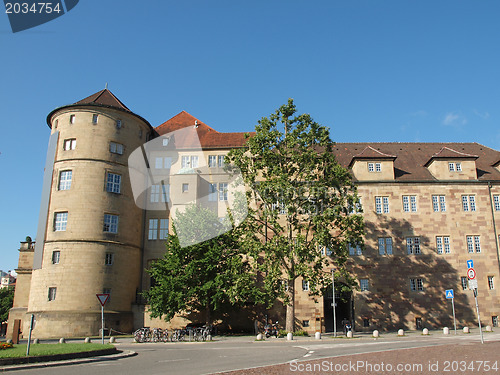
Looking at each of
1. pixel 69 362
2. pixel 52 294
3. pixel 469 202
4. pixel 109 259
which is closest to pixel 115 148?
pixel 109 259

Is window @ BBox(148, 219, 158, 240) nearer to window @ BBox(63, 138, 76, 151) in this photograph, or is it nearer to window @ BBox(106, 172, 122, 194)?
window @ BBox(106, 172, 122, 194)

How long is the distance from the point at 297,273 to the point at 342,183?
7650 millimetres

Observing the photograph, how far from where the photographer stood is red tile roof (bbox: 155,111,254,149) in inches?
1843

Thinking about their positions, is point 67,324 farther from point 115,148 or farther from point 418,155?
point 418,155

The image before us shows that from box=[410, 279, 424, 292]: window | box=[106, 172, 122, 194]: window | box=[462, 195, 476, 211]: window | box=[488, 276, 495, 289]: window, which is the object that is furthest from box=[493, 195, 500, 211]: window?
box=[106, 172, 122, 194]: window

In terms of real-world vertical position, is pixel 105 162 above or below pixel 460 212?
above

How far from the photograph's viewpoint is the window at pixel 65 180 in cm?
3975

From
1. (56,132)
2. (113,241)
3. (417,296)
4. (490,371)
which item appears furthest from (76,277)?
(490,371)

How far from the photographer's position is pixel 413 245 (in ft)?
131

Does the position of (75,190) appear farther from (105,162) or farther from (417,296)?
(417,296)

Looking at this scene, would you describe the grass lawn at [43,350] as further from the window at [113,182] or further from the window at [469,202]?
the window at [469,202]

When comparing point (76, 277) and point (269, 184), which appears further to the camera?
point (76, 277)

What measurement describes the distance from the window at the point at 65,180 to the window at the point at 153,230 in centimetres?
857

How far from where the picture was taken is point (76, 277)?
1454 inches
